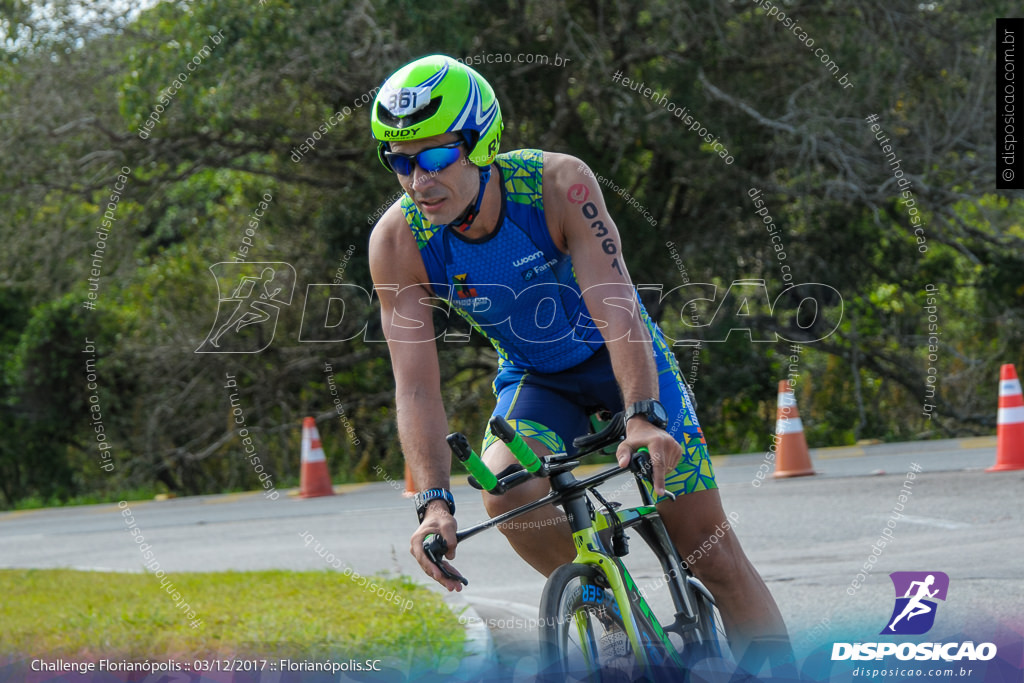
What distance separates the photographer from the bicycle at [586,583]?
9.26ft

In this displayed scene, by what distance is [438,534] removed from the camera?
9.59 feet

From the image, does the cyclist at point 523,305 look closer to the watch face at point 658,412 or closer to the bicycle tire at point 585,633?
the watch face at point 658,412

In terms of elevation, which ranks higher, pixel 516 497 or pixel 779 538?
pixel 516 497

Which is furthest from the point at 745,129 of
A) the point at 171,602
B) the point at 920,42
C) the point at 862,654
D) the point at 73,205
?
the point at 862,654

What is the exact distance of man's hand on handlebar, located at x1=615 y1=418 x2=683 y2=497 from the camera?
9.59 feet

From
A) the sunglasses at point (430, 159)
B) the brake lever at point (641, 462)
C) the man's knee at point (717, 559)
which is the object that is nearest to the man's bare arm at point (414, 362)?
the sunglasses at point (430, 159)

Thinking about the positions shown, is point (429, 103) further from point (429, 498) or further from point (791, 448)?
point (791, 448)

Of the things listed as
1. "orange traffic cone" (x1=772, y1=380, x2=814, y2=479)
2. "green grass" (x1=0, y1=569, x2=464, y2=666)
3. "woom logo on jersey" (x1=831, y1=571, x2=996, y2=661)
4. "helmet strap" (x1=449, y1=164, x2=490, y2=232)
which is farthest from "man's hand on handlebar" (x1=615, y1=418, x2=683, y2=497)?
"orange traffic cone" (x1=772, y1=380, x2=814, y2=479)

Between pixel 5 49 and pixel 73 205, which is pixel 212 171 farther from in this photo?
pixel 5 49

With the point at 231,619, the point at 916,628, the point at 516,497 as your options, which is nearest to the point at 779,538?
the point at 916,628

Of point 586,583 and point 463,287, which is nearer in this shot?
point 586,583

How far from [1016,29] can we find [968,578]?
27.3 feet

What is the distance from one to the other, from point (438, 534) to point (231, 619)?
3499 mm

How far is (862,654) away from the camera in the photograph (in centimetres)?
430
